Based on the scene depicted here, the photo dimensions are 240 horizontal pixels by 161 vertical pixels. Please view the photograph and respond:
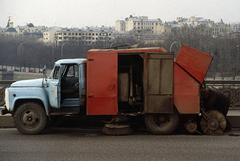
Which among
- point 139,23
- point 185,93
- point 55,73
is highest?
point 139,23

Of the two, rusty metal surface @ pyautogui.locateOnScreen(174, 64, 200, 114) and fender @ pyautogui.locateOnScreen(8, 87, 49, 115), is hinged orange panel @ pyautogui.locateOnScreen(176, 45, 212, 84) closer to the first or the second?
rusty metal surface @ pyautogui.locateOnScreen(174, 64, 200, 114)

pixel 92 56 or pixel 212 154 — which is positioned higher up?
pixel 92 56

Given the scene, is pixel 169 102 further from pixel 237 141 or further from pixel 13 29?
pixel 13 29

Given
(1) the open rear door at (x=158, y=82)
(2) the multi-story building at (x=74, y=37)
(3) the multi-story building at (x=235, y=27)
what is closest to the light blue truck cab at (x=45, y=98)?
(1) the open rear door at (x=158, y=82)

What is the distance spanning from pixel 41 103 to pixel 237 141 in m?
5.24

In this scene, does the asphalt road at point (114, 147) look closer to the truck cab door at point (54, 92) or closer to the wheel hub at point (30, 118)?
the wheel hub at point (30, 118)

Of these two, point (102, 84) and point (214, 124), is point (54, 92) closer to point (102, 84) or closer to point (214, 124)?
point (102, 84)

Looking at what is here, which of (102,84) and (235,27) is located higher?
(235,27)

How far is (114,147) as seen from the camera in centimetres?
961

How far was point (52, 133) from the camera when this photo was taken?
12.3 metres

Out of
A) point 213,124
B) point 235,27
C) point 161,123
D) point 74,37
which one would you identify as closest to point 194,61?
point 213,124

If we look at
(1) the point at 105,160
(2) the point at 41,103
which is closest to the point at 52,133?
(2) the point at 41,103

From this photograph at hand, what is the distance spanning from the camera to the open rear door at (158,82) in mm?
11883

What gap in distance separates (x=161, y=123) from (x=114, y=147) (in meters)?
2.78
